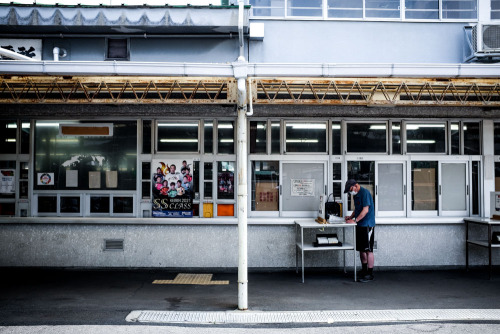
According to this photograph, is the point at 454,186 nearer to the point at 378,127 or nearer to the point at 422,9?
the point at 378,127

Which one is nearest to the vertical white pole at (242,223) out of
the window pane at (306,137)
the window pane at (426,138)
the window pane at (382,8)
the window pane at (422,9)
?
the window pane at (306,137)

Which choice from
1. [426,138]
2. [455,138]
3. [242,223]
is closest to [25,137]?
[242,223]

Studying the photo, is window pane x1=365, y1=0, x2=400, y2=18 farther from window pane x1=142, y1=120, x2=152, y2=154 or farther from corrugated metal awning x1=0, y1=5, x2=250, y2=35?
window pane x1=142, y1=120, x2=152, y2=154

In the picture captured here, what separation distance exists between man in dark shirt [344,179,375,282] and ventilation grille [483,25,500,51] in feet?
15.1

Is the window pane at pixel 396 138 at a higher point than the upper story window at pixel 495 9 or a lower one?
lower

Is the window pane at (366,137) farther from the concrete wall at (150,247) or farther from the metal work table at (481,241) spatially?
the metal work table at (481,241)

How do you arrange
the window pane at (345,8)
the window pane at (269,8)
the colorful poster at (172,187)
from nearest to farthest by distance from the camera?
the colorful poster at (172,187) < the window pane at (269,8) < the window pane at (345,8)

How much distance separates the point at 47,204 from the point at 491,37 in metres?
11.2

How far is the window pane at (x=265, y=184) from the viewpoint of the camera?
33.6 feet

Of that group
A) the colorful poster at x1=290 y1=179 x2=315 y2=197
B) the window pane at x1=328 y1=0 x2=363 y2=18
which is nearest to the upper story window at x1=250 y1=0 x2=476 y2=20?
the window pane at x1=328 y1=0 x2=363 y2=18

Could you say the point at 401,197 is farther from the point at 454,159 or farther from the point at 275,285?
the point at 275,285

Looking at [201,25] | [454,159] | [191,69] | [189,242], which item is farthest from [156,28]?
[454,159]

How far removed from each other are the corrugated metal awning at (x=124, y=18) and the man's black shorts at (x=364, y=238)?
532cm

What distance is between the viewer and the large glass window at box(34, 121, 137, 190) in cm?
1027
